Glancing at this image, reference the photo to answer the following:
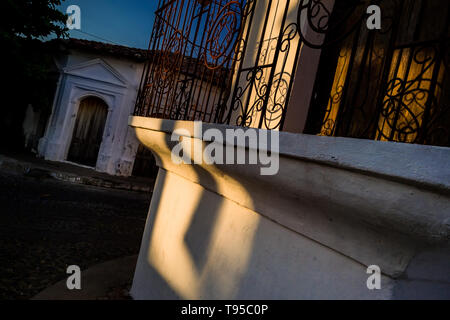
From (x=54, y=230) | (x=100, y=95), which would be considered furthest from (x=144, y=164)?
(x=54, y=230)

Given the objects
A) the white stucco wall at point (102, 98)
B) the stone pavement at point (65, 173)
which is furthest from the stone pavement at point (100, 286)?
the white stucco wall at point (102, 98)

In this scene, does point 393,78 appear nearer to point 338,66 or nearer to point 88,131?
point 338,66

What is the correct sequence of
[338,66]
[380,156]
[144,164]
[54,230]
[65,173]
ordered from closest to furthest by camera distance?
1. [380,156]
2. [338,66]
3. [54,230]
4. [65,173]
5. [144,164]

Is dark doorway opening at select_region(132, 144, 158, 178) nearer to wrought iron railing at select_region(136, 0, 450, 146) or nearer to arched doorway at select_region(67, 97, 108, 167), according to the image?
arched doorway at select_region(67, 97, 108, 167)

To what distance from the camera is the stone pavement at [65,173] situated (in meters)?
10.5

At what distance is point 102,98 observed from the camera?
13.6 meters

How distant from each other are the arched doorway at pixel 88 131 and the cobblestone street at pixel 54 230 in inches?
185

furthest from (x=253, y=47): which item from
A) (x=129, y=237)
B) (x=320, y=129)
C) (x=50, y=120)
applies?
(x=50, y=120)

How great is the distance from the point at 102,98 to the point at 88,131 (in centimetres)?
209

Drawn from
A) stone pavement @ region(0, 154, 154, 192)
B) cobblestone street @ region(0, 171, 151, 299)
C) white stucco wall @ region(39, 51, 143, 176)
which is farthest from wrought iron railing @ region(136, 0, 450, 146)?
white stucco wall @ region(39, 51, 143, 176)
